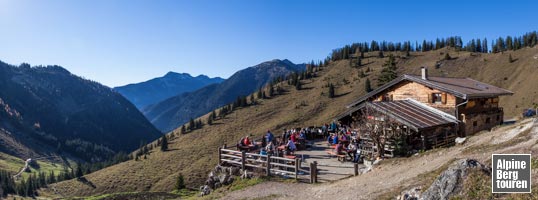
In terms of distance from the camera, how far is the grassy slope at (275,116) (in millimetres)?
84688

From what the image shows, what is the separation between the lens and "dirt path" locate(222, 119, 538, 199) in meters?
15.6

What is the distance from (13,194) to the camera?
125625 mm

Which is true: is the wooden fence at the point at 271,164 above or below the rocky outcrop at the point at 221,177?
above

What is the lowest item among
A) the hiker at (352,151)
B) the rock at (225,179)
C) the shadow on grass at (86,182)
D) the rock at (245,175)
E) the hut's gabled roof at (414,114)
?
the shadow on grass at (86,182)

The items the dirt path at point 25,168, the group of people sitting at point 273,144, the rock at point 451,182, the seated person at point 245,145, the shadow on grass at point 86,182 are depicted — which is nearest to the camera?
the rock at point 451,182

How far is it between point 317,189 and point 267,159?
4493 millimetres

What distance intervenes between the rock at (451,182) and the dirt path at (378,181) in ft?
9.76

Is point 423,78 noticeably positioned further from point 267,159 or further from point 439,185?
point 439,185

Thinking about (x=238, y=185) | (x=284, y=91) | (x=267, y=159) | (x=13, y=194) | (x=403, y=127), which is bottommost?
(x=13, y=194)

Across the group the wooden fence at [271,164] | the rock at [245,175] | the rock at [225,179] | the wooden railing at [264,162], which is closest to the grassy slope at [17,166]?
the wooden railing at [264,162]

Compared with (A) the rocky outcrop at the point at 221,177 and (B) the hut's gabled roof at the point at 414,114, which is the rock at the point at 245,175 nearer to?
(A) the rocky outcrop at the point at 221,177

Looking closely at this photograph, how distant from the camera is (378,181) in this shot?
1689 cm

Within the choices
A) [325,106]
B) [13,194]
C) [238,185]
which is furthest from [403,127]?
[13,194]

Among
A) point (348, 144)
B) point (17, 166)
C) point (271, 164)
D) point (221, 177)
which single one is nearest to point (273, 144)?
point (221, 177)
